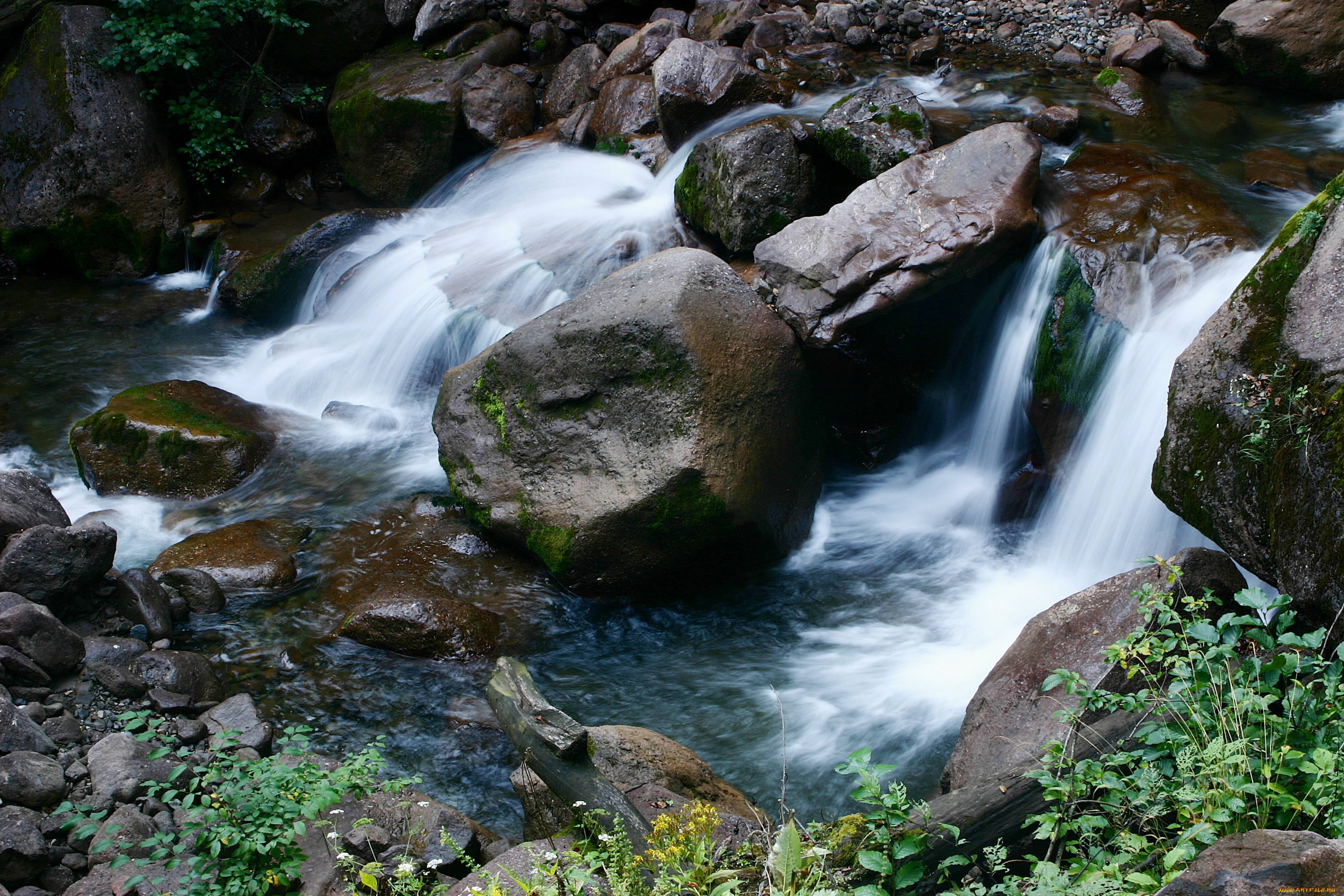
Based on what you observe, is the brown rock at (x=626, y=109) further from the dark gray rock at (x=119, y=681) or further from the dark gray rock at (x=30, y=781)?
the dark gray rock at (x=30, y=781)

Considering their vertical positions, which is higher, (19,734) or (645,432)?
(645,432)

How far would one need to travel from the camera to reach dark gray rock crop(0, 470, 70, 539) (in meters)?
4.96

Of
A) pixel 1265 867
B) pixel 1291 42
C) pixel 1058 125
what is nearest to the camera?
pixel 1265 867

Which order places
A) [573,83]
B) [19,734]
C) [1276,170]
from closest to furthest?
1. [19,734]
2. [1276,170]
3. [573,83]

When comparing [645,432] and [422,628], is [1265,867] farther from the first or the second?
[422,628]

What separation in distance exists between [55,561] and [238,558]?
110cm

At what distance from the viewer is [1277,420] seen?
336cm

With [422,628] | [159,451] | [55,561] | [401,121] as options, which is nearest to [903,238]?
[422,628]

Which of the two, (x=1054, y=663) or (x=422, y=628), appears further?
(x=422, y=628)

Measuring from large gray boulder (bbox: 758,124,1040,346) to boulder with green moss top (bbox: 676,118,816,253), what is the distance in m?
0.78

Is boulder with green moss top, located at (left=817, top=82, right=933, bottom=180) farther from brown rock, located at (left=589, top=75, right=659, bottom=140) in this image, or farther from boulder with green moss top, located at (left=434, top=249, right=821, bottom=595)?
brown rock, located at (left=589, top=75, right=659, bottom=140)

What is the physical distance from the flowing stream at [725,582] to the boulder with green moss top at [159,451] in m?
0.17

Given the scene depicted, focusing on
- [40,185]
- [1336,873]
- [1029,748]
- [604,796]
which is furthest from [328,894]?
[40,185]

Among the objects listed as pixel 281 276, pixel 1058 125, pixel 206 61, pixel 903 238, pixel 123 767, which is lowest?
pixel 123 767
